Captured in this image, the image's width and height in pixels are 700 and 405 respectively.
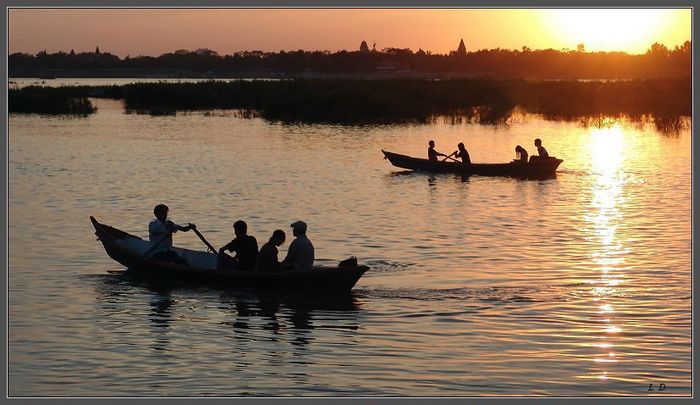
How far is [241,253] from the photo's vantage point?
1711cm

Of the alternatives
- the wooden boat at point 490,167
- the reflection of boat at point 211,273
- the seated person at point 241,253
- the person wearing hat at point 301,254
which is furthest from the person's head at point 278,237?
the wooden boat at point 490,167

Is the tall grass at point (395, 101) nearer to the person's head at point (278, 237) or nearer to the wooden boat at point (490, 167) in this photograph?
the wooden boat at point (490, 167)

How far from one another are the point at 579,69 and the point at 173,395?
516ft

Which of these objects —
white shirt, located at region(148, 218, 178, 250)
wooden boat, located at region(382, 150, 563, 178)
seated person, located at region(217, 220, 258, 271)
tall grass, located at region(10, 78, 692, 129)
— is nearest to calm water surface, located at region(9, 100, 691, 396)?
wooden boat, located at region(382, 150, 563, 178)

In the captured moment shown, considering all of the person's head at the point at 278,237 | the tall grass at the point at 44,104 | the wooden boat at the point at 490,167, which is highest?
the tall grass at the point at 44,104

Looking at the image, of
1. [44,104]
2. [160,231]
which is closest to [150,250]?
[160,231]

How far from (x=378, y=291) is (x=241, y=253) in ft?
6.63

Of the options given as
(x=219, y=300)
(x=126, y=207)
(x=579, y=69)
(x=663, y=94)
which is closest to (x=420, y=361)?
(x=219, y=300)

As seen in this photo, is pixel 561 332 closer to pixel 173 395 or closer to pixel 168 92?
pixel 173 395

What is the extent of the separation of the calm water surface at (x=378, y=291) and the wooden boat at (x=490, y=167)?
12.6 inches

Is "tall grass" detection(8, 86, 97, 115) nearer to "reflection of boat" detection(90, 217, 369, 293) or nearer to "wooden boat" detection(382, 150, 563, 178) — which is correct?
"wooden boat" detection(382, 150, 563, 178)

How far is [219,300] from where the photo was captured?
1681 cm

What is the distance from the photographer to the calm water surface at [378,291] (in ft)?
42.7

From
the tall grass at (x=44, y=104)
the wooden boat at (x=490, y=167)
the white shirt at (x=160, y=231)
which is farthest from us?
the tall grass at (x=44, y=104)
